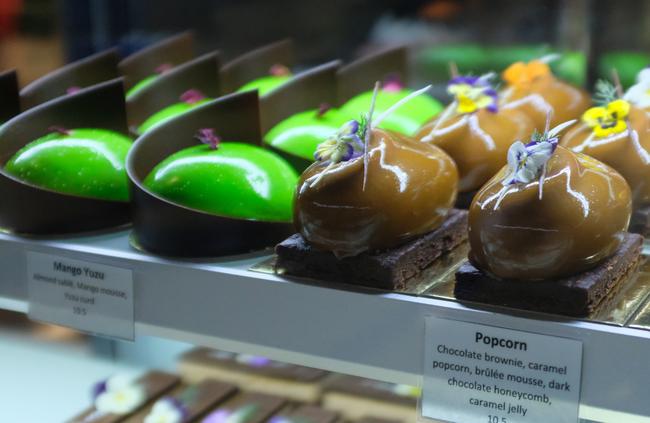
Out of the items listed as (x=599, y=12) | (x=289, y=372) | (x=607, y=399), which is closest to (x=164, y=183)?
(x=607, y=399)

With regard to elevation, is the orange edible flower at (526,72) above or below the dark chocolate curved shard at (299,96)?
above

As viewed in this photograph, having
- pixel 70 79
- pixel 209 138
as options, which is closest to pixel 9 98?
pixel 70 79

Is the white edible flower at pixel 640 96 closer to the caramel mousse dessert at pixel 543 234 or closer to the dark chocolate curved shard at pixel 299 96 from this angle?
the caramel mousse dessert at pixel 543 234

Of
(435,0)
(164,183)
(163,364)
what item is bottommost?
(163,364)

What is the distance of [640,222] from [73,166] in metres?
0.61

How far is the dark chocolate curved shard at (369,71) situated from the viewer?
130cm

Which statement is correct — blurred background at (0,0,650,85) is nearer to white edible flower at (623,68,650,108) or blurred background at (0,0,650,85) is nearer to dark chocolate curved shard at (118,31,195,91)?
dark chocolate curved shard at (118,31,195,91)

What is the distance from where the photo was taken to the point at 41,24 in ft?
6.38

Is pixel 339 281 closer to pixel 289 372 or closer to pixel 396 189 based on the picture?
pixel 396 189

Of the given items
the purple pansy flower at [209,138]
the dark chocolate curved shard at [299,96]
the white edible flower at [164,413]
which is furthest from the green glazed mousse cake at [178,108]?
the white edible flower at [164,413]

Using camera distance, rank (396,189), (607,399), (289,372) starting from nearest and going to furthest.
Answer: (607,399) < (396,189) < (289,372)

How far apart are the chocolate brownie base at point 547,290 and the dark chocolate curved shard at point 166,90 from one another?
0.60m

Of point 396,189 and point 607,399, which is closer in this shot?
point 607,399

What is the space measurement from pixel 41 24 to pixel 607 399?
157cm
